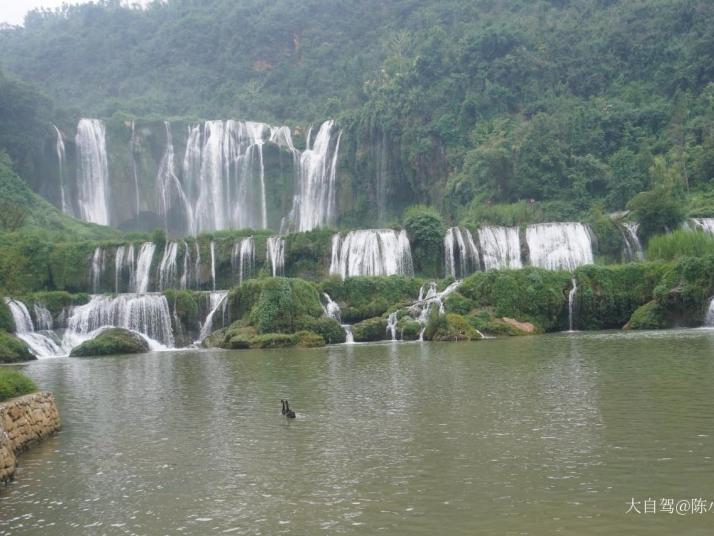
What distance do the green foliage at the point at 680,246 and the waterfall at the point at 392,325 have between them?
13491 mm

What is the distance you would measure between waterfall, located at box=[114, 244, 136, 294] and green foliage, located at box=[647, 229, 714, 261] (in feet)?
97.2

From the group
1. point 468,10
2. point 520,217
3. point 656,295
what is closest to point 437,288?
point 656,295

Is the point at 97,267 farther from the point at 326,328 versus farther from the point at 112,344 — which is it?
the point at 326,328

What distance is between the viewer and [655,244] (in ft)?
132

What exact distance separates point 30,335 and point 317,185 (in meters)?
37.0

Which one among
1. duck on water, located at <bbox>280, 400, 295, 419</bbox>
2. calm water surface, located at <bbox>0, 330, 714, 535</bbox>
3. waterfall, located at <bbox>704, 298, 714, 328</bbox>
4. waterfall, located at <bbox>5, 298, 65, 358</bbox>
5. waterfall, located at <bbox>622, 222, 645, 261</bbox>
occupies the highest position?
waterfall, located at <bbox>622, 222, 645, 261</bbox>

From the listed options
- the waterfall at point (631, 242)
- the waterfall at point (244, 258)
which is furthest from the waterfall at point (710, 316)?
the waterfall at point (244, 258)

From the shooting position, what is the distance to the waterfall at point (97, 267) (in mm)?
48875

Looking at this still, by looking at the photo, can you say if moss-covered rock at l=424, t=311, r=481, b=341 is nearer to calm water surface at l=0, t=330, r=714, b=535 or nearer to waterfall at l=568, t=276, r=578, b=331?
waterfall at l=568, t=276, r=578, b=331

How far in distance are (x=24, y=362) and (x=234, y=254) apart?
17961 millimetres

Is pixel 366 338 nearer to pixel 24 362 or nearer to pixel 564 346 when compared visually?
pixel 564 346

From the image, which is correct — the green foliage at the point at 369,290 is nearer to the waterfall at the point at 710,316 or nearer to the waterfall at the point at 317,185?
the waterfall at the point at 710,316

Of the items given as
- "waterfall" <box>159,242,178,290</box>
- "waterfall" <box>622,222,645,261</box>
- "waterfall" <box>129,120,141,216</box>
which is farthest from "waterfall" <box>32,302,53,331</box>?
"waterfall" <box>129,120,141,216</box>

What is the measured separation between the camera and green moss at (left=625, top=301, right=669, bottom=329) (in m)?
34.3
